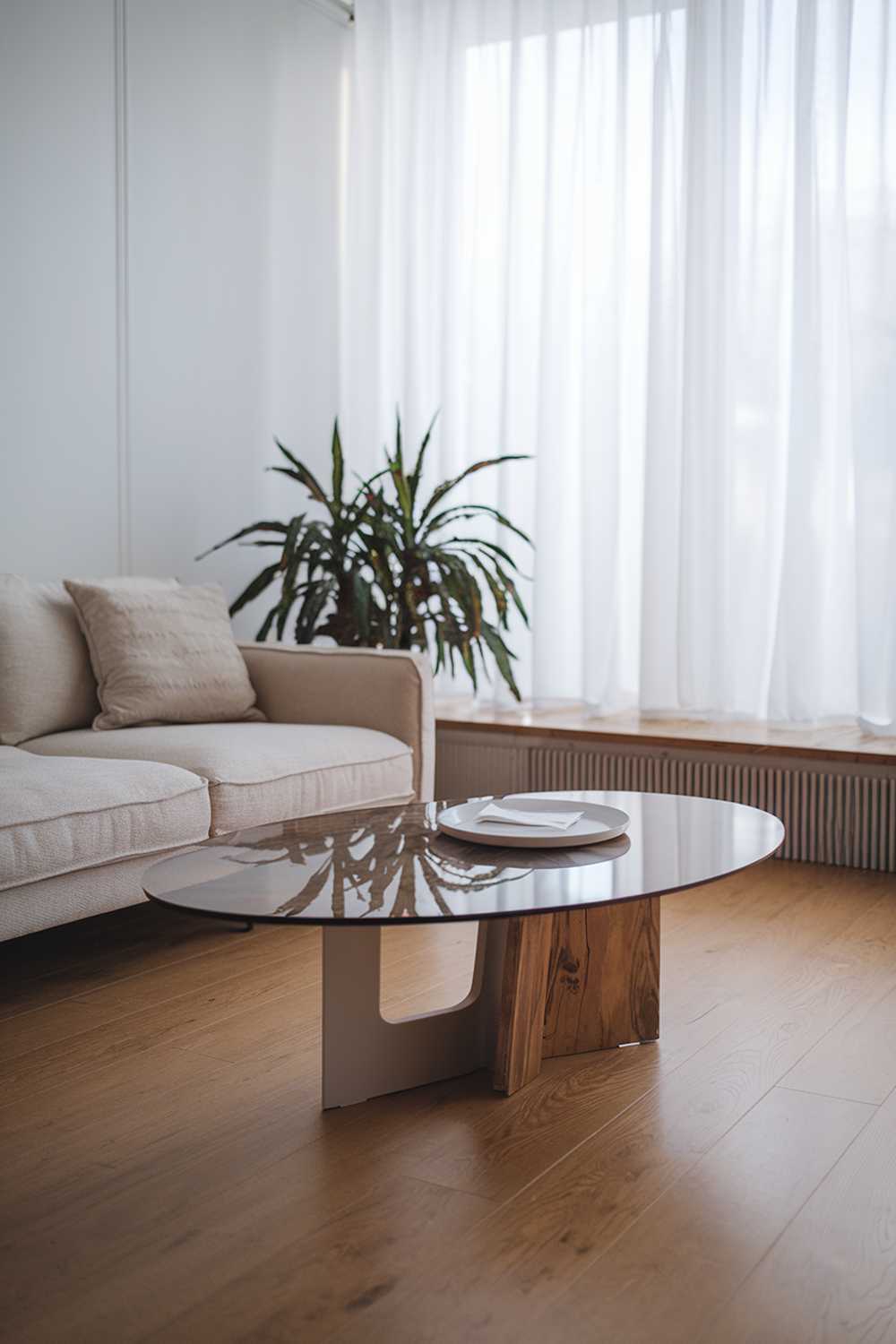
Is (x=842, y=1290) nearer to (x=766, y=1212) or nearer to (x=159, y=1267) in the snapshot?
(x=766, y=1212)

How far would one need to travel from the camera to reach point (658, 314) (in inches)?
165

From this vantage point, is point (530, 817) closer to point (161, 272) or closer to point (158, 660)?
point (158, 660)

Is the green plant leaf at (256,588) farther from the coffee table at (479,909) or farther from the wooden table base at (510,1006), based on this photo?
the wooden table base at (510,1006)

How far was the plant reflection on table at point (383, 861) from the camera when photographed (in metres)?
1.72

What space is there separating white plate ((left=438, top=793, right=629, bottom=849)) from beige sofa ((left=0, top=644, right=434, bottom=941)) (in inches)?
25.5

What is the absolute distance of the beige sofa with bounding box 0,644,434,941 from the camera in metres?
2.40

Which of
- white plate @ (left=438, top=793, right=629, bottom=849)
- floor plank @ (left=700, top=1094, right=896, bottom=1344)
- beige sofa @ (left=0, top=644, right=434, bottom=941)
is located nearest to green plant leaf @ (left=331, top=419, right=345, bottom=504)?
beige sofa @ (left=0, top=644, right=434, bottom=941)

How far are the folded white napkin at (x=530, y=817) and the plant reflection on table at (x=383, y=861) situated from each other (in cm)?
9

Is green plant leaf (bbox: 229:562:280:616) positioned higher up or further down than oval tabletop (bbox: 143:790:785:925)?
higher up

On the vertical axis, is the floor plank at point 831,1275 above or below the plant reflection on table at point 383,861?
below

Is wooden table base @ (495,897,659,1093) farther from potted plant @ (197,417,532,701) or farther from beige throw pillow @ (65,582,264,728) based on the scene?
potted plant @ (197,417,532,701)

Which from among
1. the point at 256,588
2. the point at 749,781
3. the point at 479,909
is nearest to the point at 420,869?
the point at 479,909

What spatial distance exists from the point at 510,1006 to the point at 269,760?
3.51 feet

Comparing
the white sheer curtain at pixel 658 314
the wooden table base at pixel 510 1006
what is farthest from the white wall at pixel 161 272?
the wooden table base at pixel 510 1006
